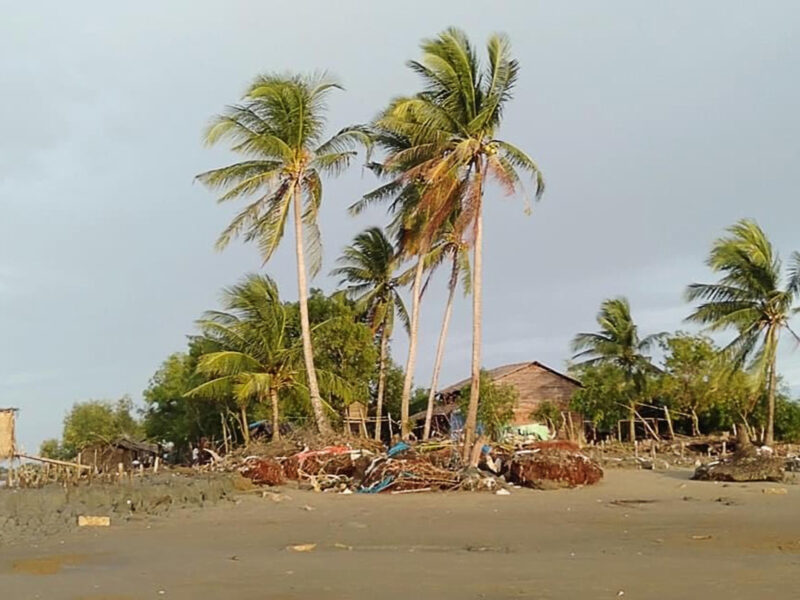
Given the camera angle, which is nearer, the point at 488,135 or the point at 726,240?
the point at 488,135

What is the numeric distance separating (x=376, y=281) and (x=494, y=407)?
24.7 ft

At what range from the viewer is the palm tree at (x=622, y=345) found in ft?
118

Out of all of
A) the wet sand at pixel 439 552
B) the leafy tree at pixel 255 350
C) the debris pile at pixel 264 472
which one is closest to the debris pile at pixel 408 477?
the wet sand at pixel 439 552

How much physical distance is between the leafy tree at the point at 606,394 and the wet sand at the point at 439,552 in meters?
20.3

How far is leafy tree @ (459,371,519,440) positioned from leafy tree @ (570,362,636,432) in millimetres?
3407

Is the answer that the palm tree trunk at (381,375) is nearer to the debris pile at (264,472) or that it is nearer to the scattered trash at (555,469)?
the debris pile at (264,472)

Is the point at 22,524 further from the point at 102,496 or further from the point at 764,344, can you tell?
the point at 764,344

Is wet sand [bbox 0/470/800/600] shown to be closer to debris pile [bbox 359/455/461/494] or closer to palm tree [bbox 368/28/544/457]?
debris pile [bbox 359/455/461/494]

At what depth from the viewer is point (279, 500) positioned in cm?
1655

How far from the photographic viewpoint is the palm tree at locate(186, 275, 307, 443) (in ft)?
92.8

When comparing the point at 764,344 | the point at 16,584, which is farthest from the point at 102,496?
the point at 764,344

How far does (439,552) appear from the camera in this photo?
29.4 ft

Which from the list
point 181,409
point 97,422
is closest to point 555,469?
point 181,409

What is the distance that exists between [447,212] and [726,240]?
11458 millimetres
